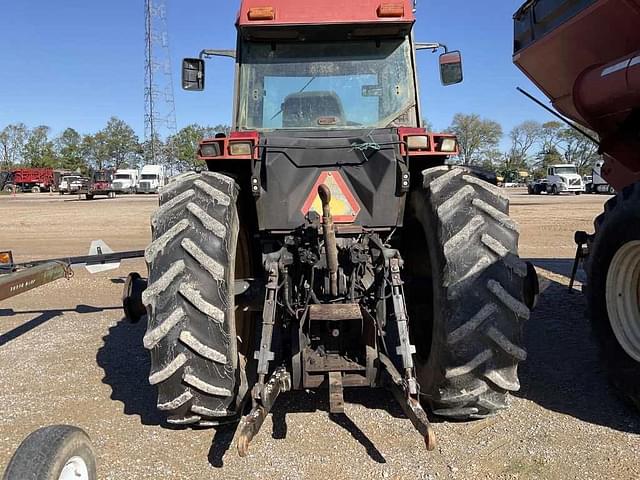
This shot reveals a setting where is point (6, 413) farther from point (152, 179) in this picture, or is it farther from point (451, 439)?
point (152, 179)

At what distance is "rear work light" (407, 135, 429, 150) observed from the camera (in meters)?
3.56

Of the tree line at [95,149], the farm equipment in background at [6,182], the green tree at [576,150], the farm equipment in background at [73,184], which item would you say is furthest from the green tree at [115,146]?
the green tree at [576,150]

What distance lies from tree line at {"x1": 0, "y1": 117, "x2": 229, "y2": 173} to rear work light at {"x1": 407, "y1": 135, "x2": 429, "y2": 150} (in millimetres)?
71556

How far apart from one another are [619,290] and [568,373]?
85cm

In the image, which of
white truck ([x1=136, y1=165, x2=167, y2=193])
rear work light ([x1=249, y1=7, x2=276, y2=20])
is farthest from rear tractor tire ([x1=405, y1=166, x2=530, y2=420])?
white truck ([x1=136, y1=165, x2=167, y2=193])

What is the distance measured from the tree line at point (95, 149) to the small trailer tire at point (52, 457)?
239 ft

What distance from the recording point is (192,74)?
17.0ft

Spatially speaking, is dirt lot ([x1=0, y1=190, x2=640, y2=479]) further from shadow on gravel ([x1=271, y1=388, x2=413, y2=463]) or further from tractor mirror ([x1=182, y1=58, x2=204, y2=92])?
tractor mirror ([x1=182, y1=58, x2=204, y2=92])

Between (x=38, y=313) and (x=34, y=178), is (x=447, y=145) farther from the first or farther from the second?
(x=34, y=178)

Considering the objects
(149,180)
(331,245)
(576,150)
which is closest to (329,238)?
(331,245)

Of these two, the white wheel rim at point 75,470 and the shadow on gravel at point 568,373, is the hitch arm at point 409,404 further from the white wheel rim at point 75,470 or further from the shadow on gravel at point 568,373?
the white wheel rim at point 75,470

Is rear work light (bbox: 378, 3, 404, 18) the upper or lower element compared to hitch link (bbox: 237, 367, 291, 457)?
upper

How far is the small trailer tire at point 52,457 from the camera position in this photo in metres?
1.82

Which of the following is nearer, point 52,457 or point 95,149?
point 52,457
